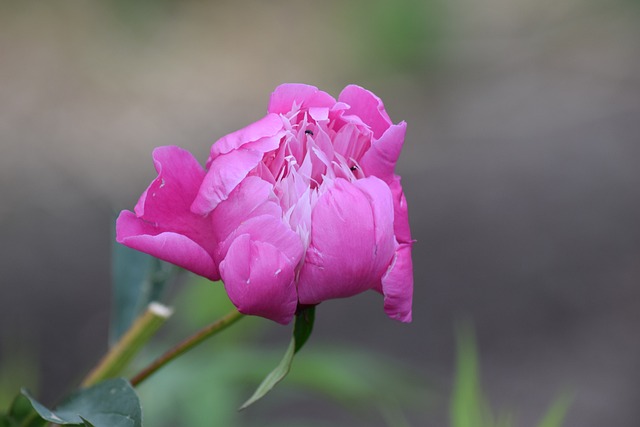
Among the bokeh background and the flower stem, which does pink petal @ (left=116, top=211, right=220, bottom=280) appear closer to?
the flower stem

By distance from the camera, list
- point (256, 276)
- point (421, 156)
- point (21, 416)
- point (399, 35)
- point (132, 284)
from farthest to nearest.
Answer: point (399, 35) < point (421, 156) < point (132, 284) < point (21, 416) < point (256, 276)

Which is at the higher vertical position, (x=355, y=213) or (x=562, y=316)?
(x=355, y=213)

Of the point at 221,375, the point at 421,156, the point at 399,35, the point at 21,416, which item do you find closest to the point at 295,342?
the point at 21,416

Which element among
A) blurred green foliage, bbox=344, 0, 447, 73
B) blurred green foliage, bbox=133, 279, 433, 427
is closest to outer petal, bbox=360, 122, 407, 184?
blurred green foliage, bbox=133, 279, 433, 427

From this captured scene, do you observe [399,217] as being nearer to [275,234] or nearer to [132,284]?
[275,234]

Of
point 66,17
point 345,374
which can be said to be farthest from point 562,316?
point 66,17

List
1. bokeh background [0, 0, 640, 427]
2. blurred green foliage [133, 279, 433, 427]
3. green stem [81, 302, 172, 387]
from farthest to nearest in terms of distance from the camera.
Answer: bokeh background [0, 0, 640, 427] < blurred green foliage [133, 279, 433, 427] < green stem [81, 302, 172, 387]

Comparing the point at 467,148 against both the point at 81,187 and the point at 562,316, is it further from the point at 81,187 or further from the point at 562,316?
the point at 81,187
